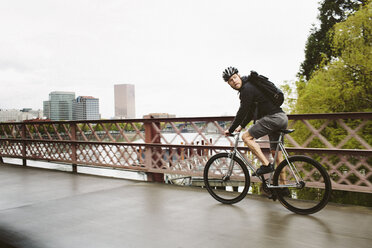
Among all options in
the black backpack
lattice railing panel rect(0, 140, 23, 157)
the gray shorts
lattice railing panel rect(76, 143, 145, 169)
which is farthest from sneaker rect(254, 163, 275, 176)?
lattice railing panel rect(0, 140, 23, 157)

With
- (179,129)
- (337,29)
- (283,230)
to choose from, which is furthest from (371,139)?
(283,230)

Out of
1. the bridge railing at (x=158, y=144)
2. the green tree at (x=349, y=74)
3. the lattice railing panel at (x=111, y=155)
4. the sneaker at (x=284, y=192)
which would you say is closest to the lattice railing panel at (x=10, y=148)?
the bridge railing at (x=158, y=144)

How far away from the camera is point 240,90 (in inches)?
183

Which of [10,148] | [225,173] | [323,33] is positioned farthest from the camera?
[323,33]

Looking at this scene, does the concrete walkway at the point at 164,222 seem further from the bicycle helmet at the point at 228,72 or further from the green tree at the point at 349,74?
the green tree at the point at 349,74

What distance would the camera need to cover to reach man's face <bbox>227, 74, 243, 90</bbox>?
462cm

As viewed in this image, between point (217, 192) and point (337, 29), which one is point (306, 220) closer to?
point (217, 192)

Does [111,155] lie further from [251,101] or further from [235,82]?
[251,101]

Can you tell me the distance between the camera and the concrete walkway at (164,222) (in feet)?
11.4

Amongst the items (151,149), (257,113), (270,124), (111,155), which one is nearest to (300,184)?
(270,124)

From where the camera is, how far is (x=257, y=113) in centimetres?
468

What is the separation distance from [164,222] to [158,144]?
2.83m

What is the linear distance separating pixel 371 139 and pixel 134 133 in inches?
738

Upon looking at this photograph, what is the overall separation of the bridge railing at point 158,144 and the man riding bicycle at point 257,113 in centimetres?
77
